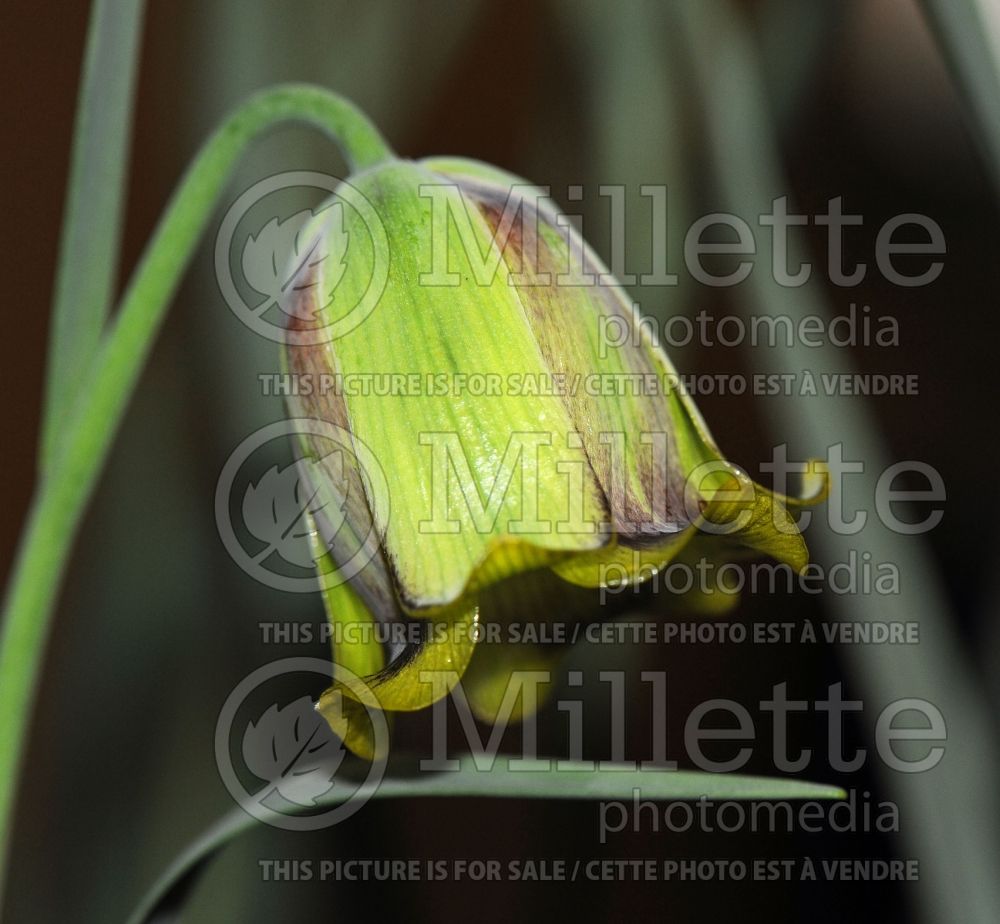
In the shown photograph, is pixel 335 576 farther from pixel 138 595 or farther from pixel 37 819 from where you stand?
pixel 37 819

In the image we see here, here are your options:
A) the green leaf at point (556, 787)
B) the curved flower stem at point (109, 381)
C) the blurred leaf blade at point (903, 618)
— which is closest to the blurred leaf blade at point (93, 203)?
the curved flower stem at point (109, 381)

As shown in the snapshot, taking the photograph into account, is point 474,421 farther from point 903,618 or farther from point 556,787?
point 903,618

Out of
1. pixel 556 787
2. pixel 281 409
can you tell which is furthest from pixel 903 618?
pixel 281 409

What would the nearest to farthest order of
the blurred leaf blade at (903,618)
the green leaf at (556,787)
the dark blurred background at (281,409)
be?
the green leaf at (556,787) < the blurred leaf blade at (903,618) < the dark blurred background at (281,409)

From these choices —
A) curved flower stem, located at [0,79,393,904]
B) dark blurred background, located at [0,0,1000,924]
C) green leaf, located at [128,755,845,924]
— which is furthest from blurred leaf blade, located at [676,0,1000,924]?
curved flower stem, located at [0,79,393,904]

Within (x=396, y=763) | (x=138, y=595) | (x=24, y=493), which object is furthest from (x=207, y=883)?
(x=24, y=493)

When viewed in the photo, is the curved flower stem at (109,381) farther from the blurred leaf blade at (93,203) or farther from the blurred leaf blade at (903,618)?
the blurred leaf blade at (903,618)

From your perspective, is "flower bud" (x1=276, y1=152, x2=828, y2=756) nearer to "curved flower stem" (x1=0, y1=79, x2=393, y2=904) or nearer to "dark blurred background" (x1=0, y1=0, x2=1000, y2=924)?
"curved flower stem" (x1=0, y1=79, x2=393, y2=904)
